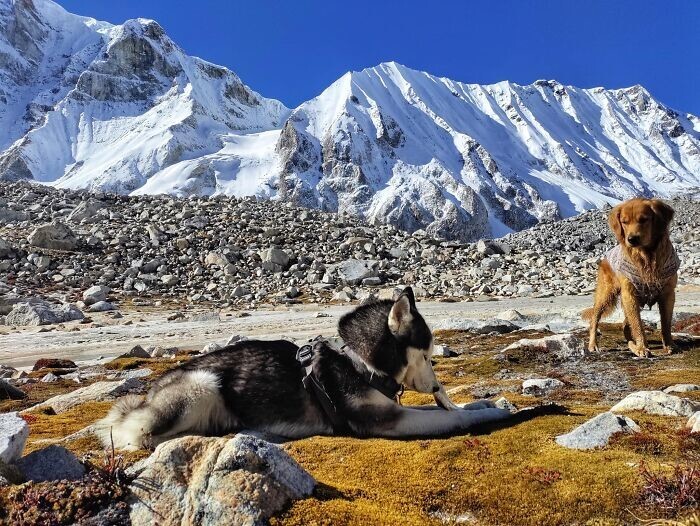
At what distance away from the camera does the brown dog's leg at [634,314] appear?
10.8 meters

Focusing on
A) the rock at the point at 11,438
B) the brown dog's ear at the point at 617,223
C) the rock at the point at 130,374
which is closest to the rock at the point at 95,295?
the rock at the point at 130,374

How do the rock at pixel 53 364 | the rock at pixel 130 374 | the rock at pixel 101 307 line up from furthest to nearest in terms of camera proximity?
the rock at pixel 101 307, the rock at pixel 53 364, the rock at pixel 130 374

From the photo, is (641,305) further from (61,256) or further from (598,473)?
(61,256)

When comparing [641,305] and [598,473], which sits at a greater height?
[641,305]

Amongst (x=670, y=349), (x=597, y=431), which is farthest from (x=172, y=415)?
(x=670, y=349)

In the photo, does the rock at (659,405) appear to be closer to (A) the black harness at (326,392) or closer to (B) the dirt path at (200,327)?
(A) the black harness at (326,392)

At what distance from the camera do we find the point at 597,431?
5062 millimetres

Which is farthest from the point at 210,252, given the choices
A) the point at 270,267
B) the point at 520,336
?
the point at 520,336

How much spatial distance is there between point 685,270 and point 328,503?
1609 inches

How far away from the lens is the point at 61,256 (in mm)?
37125

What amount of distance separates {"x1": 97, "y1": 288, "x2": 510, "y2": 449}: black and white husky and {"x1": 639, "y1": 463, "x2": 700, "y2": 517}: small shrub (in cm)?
215

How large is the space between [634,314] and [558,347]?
6.63 ft

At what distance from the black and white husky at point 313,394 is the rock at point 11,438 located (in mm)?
1200

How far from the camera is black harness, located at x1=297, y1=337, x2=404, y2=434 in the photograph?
228 inches
